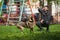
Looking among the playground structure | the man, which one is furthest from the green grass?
the playground structure

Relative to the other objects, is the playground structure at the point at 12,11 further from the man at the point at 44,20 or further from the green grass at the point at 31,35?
the green grass at the point at 31,35

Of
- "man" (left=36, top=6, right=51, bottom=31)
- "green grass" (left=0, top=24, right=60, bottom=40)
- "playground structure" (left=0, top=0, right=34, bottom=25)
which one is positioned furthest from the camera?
"playground structure" (left=0, top=0, right=34, bottom=25)

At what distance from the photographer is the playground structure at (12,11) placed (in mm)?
18656

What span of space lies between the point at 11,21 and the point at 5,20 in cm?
55

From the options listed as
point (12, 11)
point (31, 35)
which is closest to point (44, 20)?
point (31, 35)

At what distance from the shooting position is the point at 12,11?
19156 millimetres

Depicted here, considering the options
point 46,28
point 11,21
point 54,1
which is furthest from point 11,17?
point 54,1

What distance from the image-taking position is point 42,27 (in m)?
13.5

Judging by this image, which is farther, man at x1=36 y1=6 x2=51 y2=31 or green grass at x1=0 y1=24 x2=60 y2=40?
man at x1=36 y1=6 x2=51 y2=31

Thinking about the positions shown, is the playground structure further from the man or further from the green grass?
the green grass

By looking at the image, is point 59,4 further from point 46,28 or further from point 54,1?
point 46,28

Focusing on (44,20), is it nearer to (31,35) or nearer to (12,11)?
(31,35)

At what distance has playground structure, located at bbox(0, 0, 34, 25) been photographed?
734 inches

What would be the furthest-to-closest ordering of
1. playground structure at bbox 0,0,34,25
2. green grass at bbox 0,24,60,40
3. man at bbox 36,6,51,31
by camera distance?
playground structure at bbox 0,0,34,25, man at bbox 36,6,51,31, green grass at bbox 0,24,60,40
